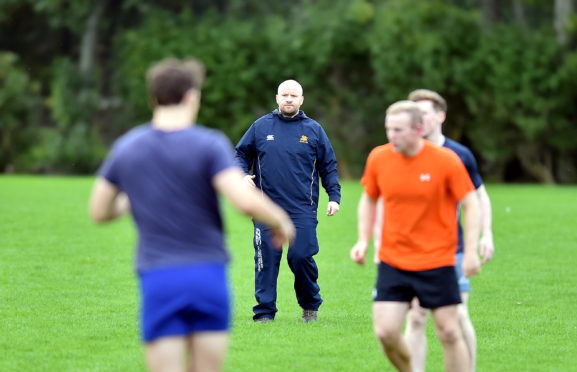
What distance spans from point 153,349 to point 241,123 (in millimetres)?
42093

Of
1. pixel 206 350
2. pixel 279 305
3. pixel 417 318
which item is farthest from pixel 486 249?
pixel 279 305

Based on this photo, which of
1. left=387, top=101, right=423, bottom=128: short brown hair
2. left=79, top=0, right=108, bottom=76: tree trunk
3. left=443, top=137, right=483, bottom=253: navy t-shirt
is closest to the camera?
left=387, top=101, right=423, bottom=128: short brown hair

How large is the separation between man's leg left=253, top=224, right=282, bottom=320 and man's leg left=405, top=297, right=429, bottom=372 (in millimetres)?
3168

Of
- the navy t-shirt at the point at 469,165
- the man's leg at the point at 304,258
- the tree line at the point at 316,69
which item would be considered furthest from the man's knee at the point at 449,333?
the tree line at the point at 316,69

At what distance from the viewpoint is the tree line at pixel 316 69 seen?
135 ft

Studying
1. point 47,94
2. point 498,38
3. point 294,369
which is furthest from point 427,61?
point 294,369

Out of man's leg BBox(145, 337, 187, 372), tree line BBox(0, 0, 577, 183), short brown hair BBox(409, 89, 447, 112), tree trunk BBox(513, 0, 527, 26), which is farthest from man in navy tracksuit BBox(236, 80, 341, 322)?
tree trunk BBox(513, 0, 527, 26)

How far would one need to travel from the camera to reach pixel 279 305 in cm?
1230

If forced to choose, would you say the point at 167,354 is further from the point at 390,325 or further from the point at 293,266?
the point at 293,266

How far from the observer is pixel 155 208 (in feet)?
17.4

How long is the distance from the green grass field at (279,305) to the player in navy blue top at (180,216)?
336 centimetres

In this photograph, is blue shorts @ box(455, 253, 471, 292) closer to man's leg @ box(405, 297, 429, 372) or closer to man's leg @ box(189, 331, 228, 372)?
man's leg @ box(405, 297, 429, 372)

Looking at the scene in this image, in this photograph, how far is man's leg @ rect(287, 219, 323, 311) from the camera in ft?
34.7

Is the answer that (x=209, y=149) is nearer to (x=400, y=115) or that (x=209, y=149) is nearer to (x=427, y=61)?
(x=400, y=115)
